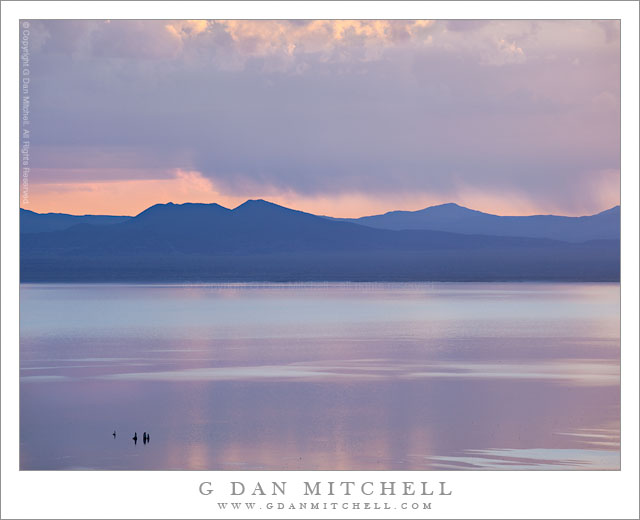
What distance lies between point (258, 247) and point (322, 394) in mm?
109374

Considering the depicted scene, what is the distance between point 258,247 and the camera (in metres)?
125

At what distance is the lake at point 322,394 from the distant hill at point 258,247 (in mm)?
59483

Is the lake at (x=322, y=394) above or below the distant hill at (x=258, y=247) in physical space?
below

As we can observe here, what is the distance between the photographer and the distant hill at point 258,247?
95.5 m

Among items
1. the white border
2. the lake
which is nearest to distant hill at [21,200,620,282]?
the lake

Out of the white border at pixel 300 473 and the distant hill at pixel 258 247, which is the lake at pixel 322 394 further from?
the distant hill at pixel 258 247

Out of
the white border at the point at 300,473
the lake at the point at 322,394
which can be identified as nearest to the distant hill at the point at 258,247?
the lake at the point at 322,394

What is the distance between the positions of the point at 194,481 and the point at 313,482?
113 cm

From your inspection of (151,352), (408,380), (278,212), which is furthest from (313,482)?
(278,212)

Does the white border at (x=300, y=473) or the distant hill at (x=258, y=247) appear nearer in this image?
the white border at (x=300, y=473)

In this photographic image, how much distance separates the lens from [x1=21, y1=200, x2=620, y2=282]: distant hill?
95.5 m

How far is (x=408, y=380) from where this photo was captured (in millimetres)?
17328

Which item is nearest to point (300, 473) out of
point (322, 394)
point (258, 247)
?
point (322, 394)

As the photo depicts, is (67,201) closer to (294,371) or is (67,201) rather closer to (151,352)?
(151,352)
